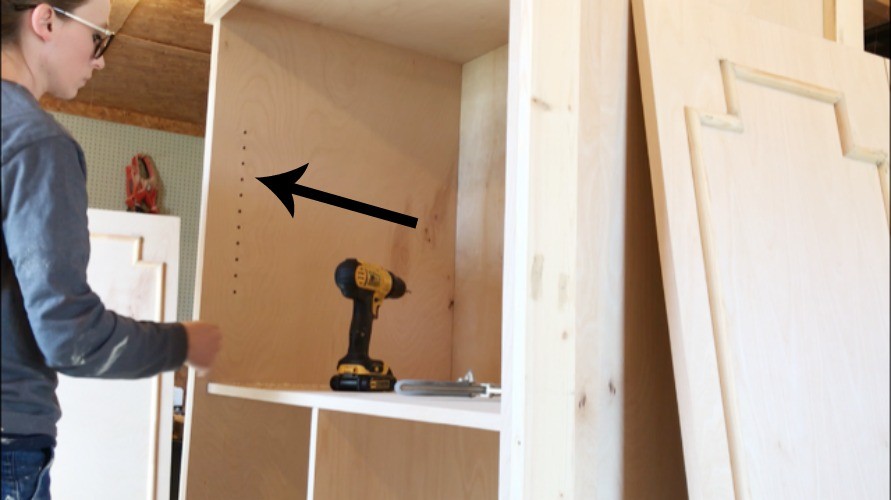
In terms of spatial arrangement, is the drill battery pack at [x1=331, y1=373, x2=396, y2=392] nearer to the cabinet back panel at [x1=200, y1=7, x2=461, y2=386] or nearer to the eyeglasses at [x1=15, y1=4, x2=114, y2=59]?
the cabinet back panel at [x1=200, y1=7, x2=461, y2=386]

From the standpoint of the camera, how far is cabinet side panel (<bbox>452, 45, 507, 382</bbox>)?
76.3 inches

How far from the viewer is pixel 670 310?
3.59ft

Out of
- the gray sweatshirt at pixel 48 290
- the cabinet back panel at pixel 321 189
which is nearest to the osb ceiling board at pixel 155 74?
the cabinet back panel at pixel 321 189

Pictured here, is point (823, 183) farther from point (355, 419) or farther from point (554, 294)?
point (355, 419)

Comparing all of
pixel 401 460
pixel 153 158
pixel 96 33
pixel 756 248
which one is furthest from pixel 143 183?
pixel 756 248

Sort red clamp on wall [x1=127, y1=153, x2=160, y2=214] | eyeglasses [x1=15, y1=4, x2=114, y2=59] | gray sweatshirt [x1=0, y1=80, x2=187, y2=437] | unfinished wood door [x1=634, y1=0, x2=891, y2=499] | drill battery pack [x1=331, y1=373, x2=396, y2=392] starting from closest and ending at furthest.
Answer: gray sweatshirt [x1=0, y1=80, x2=187, y2=437] < eyeglasses [x1=15, y1=4, x2=114, y2=59] < unfinished wood door [x1=634, y1=0, x2=891, y2=499] < drill battery pack [x1=331, y1=373, x2=396, y2=392] < red clamp on wall [x1=127, y1=153, x2=160, y2=214]

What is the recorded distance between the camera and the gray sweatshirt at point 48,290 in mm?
639

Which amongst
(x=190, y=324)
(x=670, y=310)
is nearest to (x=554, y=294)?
(x=670, y=310)

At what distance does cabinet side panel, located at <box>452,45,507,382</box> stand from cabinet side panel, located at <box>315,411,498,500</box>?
0.74 ft

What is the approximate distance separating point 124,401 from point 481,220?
901mm

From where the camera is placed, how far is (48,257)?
2.18 feet

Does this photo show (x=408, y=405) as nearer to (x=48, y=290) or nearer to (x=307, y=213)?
(x=48, y=290)

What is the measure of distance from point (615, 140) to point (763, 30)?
11.9 inches

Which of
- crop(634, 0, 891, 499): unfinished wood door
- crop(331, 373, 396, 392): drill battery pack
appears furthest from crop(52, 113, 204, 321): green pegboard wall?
crop(634, 0, 891, 499): unfinished wood door
